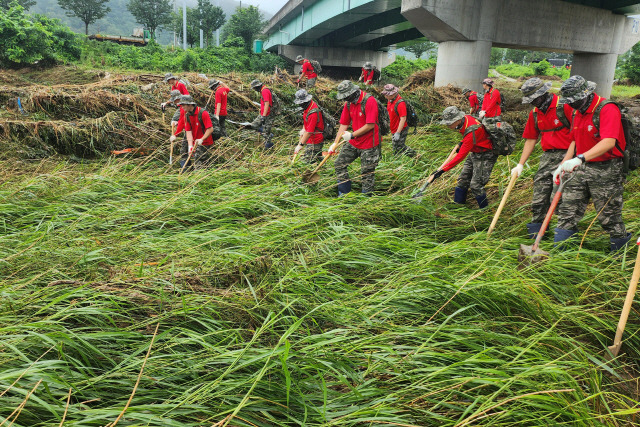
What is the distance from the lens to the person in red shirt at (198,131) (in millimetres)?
6480

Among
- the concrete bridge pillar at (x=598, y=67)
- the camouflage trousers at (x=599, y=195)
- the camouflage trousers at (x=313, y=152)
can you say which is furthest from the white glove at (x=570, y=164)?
the concrete bridge pillar at (x=598, y=67)

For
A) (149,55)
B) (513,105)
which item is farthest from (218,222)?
(149,55)

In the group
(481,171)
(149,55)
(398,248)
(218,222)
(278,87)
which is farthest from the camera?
(149,55)

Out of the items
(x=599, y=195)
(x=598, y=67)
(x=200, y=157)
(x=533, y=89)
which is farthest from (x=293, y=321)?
(x=598, y=67)

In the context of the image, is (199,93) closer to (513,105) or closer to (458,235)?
(458,235)

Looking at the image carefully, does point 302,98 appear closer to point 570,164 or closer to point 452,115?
point 452,115

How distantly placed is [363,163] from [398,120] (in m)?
2.28

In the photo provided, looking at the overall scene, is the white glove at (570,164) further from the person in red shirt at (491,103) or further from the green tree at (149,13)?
the green tree at (149,13)

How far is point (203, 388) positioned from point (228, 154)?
19.7 feet

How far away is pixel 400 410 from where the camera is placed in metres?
1.85

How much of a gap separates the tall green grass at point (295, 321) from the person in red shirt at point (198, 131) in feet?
6.94

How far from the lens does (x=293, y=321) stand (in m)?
2.60

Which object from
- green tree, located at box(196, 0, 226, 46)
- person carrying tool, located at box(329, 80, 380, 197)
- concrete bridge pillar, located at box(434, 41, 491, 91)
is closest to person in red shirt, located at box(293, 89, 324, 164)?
person carrying tool, located at box(329, 80, 380, 197)

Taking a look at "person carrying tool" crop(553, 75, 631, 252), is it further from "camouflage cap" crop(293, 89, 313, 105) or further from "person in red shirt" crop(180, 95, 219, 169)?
"person in red shirt" crop(180, 95, 219, 169)
